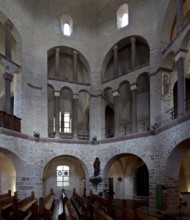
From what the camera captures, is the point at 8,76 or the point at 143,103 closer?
the point at 8,76

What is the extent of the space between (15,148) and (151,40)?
481 inches

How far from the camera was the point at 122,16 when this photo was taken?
972 inches

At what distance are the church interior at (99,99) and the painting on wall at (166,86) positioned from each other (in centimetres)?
7

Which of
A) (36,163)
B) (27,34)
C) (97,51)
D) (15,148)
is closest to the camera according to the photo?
(15,148)

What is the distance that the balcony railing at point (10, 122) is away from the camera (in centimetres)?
1755

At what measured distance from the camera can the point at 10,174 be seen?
23703 mm

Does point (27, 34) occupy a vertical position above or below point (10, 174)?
above

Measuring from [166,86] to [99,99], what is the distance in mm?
6691

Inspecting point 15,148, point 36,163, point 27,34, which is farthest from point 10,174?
point 27,34

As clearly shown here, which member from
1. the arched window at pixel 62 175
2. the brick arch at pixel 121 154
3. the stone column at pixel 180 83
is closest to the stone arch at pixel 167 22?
the stone column at pixel 180 83

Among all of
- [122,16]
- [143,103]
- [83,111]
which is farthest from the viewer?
[83,111]

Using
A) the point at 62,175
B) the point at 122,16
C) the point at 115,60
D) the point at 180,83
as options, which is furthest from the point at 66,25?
the point at 62,175

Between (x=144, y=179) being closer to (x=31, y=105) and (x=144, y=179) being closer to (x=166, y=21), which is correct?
(x=31, y=105)

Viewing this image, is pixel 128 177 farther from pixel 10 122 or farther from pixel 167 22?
pixel 167 22
